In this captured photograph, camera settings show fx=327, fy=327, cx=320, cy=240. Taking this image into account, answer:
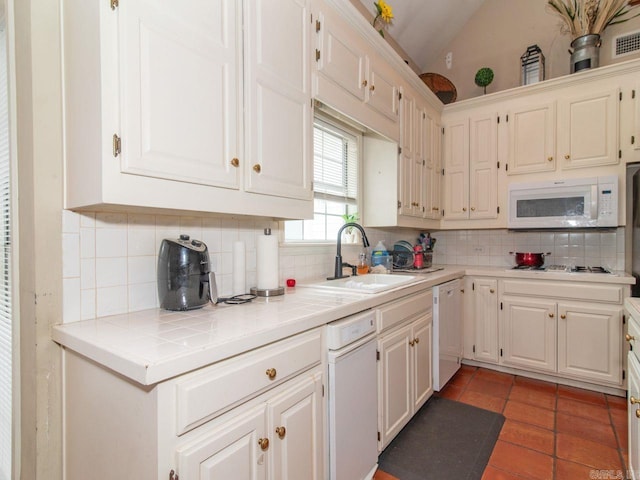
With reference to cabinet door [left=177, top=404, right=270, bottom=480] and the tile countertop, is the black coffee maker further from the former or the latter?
cabinet door [left=177, top=404, right=270, bottom=480]

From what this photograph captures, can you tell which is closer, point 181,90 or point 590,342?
point 181,90

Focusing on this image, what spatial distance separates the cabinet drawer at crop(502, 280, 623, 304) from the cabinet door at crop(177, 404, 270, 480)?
255 cm

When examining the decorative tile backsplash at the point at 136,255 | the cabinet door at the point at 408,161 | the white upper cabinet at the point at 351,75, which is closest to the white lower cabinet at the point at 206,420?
the decorative tile backsplash at the point at 136,255

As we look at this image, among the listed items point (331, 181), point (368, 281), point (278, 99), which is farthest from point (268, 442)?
point (331, 181)

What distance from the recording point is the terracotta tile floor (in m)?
1.64

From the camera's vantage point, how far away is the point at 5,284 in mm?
1147

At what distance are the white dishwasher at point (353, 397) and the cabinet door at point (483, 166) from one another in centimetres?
213

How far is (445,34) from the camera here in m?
3.57

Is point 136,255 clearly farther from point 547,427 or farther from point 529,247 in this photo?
point 529,247

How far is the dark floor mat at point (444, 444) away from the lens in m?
1.64

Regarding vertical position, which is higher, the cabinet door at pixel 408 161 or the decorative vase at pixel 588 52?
the decorative vase at pixel 588 52

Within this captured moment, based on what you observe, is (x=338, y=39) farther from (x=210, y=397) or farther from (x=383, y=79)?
(x=210, y=397)

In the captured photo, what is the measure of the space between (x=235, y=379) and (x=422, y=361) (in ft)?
5.10

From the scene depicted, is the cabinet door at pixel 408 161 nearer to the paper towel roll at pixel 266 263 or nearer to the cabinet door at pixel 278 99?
the cabinet door at pixel 278 99
